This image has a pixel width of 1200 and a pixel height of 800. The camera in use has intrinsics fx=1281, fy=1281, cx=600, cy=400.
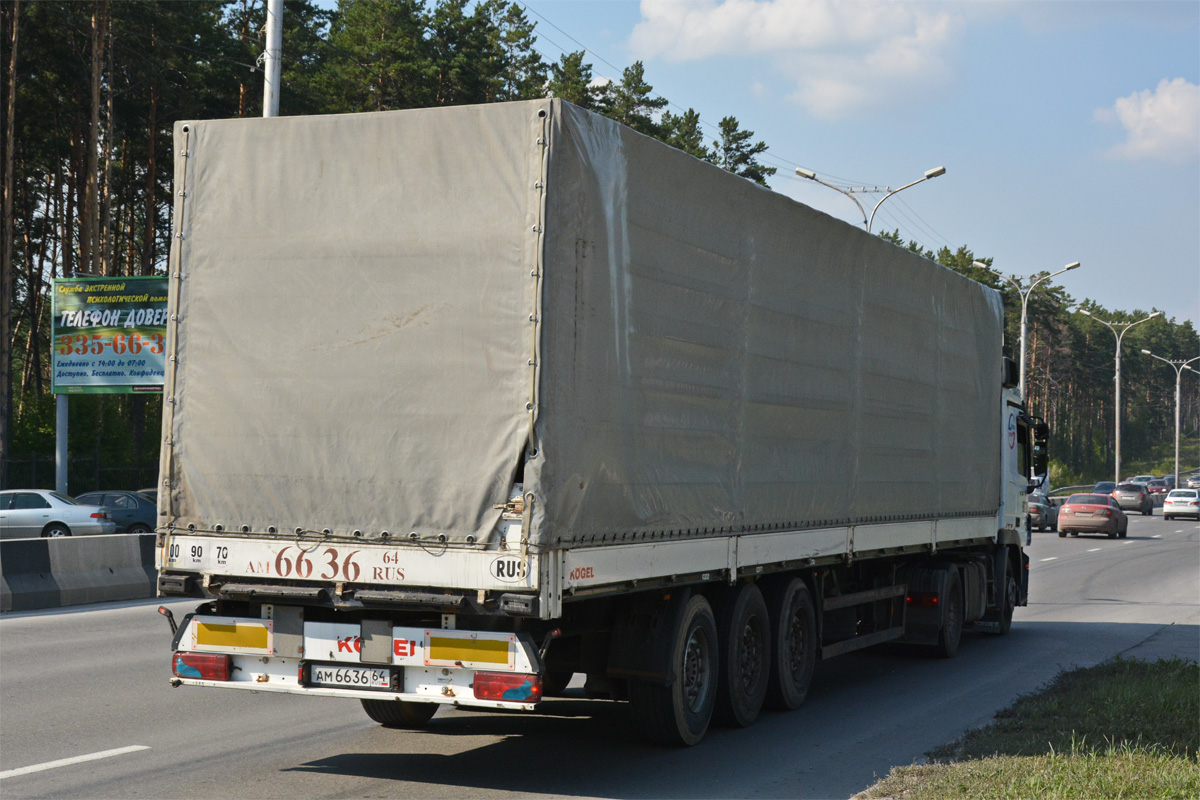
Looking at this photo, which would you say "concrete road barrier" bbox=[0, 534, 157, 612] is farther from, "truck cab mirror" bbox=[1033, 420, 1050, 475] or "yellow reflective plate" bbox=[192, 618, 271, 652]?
"truck cab mirror" bbox=[1033, 420, 1050, 475]

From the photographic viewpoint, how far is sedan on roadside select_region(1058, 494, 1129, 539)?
40719 millimetres

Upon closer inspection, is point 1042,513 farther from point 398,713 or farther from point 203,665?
point 203,665

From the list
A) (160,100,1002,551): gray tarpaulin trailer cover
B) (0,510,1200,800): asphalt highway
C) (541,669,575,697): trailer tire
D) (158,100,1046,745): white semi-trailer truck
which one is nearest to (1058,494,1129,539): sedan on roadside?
(0,510,1200,800): asphalt highway

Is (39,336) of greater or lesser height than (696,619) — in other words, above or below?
above

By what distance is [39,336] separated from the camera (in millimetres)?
57344

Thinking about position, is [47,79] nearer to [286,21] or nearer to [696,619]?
[286,21]

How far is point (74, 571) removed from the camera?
17000 millimetres

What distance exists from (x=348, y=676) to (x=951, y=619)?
26.6 ft

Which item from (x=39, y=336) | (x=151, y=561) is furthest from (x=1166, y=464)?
(x=151, y=561)

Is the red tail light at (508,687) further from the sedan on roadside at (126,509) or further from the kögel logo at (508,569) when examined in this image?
the sedan on roadside at (126,509)

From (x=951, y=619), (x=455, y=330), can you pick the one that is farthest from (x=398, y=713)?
(x=951, y=619)

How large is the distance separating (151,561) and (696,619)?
41.0ft

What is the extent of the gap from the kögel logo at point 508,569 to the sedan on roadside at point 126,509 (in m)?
26.4

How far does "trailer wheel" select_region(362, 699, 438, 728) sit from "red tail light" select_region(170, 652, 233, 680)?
181 cm
